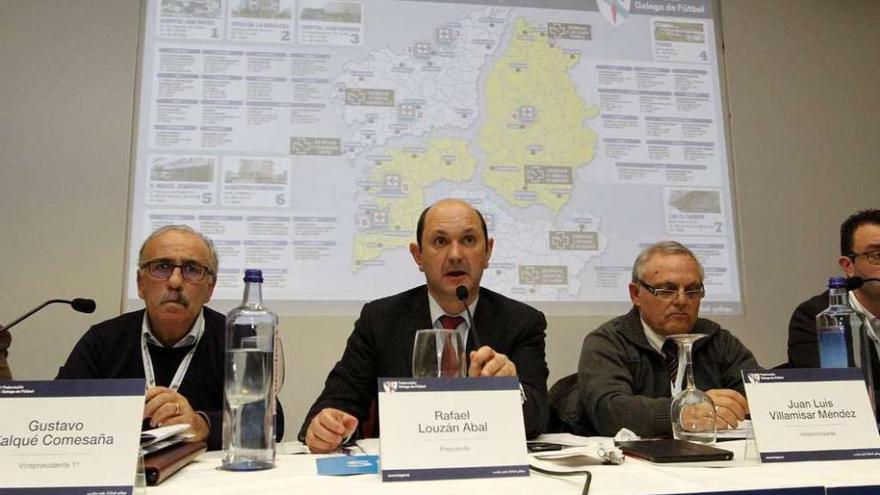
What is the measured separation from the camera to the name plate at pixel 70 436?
926 millimetres

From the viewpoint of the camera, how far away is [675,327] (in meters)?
2.10

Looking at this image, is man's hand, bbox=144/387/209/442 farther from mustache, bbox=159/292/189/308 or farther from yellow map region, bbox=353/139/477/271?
yellow map region, bbox=353/139/477/271

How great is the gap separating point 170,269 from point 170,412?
75 cm

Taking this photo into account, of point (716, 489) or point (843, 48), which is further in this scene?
point (843, 48)

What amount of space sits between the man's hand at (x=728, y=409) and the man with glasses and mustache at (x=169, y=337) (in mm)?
1357

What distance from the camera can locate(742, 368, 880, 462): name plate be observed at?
114 cm

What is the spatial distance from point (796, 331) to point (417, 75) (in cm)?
180

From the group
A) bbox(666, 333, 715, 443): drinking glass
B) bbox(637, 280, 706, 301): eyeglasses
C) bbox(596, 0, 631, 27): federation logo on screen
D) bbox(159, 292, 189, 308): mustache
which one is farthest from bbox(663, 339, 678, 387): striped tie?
bbox(596, 0, 631, 27): federation logo on screen

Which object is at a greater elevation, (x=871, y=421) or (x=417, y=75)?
(x=417, y=75)

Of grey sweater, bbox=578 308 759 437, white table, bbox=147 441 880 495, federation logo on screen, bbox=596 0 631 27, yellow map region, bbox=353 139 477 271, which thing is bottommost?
white table, bbox=147 441 880 495

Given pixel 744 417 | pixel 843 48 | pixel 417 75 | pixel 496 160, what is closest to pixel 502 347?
pixel 744 417

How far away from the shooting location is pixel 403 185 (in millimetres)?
2941

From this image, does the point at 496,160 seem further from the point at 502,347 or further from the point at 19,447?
the point at 19,447

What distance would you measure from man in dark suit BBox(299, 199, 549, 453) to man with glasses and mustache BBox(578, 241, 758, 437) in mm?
178
